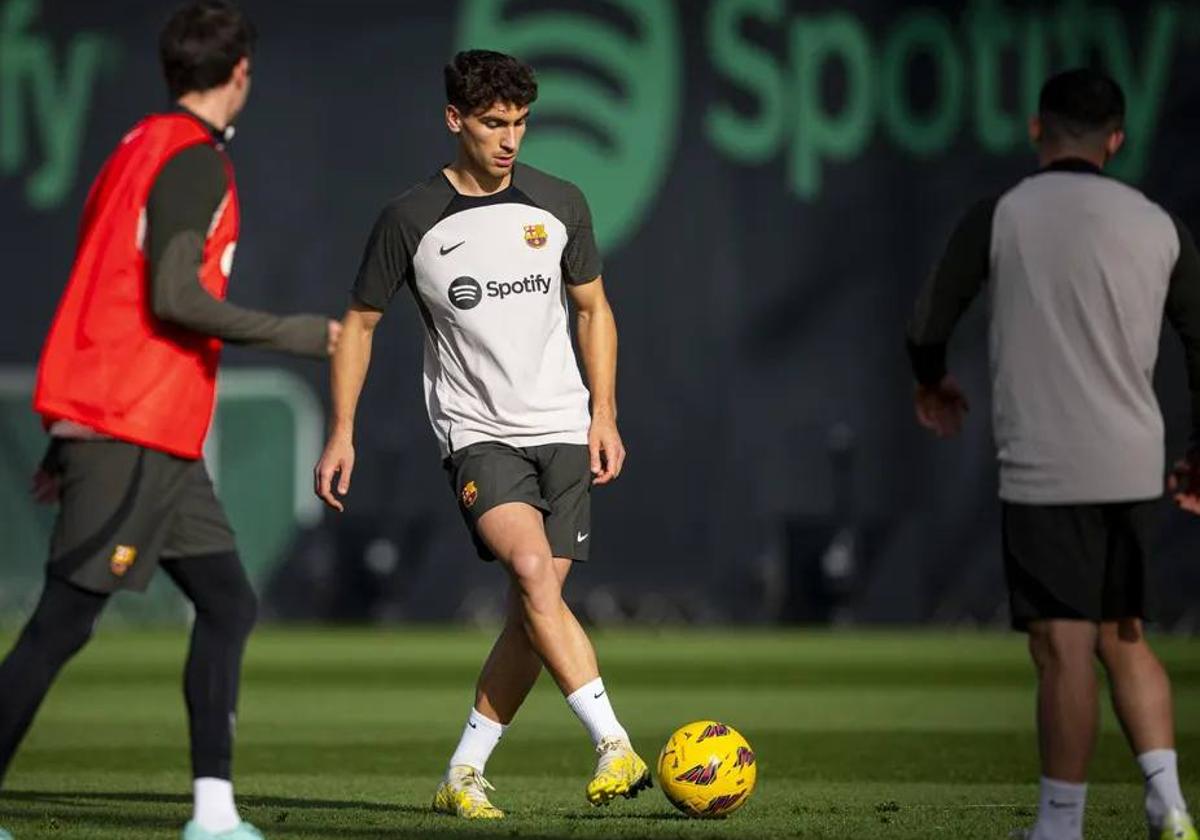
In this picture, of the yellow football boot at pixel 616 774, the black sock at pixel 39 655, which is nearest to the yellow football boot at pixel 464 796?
the yellow football boot at pixel 616 774

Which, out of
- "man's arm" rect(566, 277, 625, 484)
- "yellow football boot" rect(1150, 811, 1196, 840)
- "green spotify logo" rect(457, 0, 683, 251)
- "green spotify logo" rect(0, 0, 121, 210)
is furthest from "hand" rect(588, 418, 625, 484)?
"green spotify logo" rect(0, 0, 121, 210)

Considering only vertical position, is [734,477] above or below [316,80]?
below

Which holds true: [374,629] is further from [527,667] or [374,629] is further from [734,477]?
[527,667]

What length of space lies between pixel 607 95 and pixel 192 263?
16.5m

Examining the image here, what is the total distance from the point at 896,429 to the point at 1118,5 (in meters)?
4.39

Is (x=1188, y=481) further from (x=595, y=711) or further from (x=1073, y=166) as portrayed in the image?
(x=595, y=711)

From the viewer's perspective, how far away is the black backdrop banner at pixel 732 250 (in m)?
22.0

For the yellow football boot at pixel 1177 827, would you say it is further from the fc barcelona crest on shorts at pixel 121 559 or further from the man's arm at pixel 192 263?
the fc barcelona crest on shorts at pixel 121 559

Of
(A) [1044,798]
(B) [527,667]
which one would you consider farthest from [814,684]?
(A) [1044,798]

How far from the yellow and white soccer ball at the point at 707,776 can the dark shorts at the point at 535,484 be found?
2.44ft

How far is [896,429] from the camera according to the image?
22.1m

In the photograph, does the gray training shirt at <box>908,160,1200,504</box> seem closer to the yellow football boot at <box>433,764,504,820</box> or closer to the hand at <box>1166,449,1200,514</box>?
the hand at <box>1166,449,1200,514</box>

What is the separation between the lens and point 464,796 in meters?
7.64

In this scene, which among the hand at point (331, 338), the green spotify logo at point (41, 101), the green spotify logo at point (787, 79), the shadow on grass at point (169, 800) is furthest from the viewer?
the green spotify logo at point (41, 101)
